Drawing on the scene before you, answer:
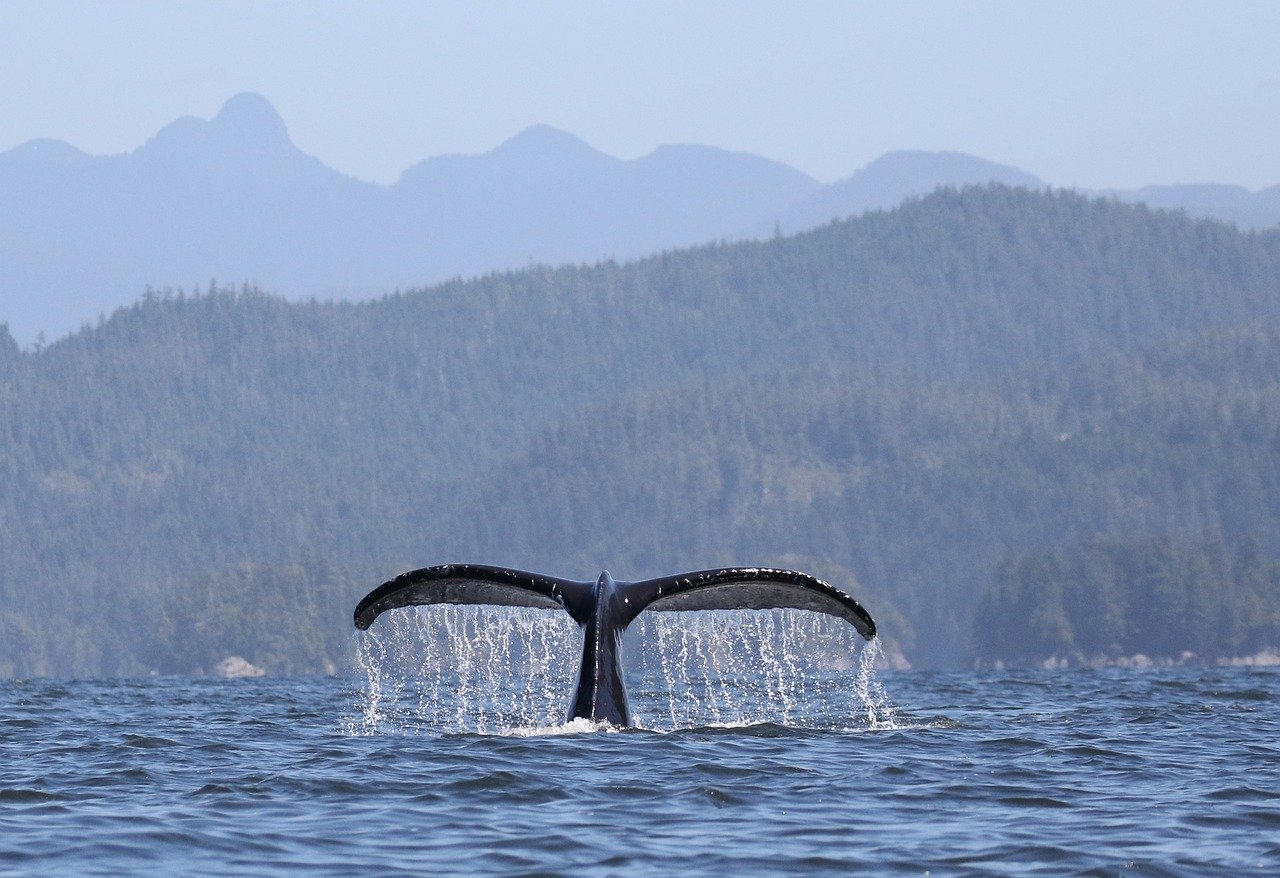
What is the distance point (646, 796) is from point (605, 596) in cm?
346

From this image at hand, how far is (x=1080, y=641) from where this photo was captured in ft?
526

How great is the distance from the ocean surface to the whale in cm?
100

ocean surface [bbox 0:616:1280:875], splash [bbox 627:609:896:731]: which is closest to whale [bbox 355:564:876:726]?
splash [bbox 627:609:896:731]

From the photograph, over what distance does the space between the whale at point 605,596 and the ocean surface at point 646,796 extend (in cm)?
100

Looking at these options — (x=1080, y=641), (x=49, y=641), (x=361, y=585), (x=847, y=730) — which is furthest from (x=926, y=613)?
(x=847, y=730)

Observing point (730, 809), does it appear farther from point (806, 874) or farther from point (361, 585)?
point (361, 585)

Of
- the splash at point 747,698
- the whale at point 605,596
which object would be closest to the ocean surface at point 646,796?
the splash at point 747,698

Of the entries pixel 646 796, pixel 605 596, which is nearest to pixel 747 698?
pixel 605 596

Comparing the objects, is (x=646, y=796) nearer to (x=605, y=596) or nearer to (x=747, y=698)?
(x=605, y=596)

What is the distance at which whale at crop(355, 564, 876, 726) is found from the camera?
18.0m

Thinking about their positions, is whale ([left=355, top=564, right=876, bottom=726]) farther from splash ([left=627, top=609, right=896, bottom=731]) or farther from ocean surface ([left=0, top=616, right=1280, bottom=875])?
ocean surface ([left=0, top=616, right=1280, bottom=875])

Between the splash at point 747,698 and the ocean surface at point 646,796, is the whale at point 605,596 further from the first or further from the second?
the ocean surface at point 646,796

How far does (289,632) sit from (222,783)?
157367 mm

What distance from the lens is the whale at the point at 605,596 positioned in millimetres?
18031
